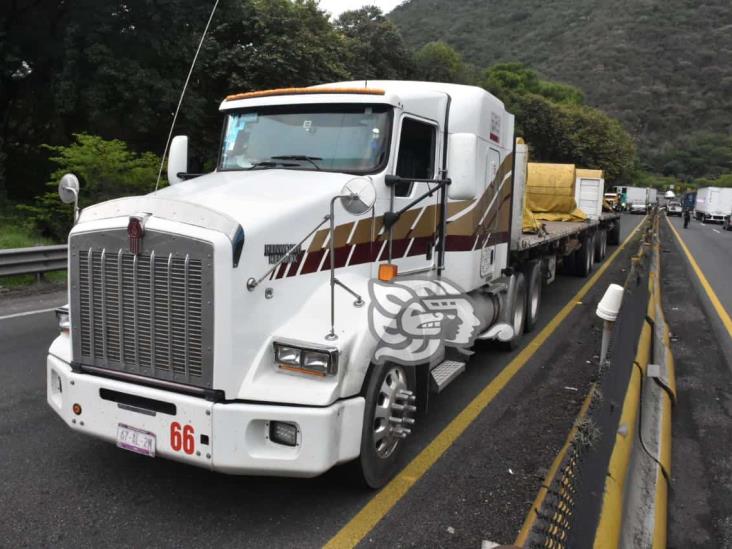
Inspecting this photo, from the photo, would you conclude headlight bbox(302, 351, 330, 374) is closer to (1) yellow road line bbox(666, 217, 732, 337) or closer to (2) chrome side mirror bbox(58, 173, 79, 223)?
(2) chrome side mirror bbox(58, 173, 79, 223)

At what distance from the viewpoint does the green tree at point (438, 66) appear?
4197 centimetres

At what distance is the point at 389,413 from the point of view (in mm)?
3934

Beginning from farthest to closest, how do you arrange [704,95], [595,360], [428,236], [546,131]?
[704,95]
[546,131]
[595,360]
[428,236]

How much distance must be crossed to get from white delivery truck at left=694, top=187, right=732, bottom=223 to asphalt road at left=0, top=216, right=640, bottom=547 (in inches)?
1861

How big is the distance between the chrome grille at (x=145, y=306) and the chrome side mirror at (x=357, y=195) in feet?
2.90

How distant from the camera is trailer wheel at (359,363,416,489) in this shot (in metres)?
3.73

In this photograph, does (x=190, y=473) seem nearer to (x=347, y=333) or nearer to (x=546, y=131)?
(x=347, y=333)

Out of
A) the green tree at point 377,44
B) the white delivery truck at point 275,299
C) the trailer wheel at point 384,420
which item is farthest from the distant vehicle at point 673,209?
the trailer wheel at point 384,420

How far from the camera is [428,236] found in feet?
17.1

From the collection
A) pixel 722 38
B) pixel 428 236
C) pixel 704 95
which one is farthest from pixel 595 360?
pixel 722 38

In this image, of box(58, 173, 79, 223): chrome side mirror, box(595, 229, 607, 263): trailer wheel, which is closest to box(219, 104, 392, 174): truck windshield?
box(58, 173, 79, 223): chrome side mirror

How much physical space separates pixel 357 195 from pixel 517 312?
476 cm

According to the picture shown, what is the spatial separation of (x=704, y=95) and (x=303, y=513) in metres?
137

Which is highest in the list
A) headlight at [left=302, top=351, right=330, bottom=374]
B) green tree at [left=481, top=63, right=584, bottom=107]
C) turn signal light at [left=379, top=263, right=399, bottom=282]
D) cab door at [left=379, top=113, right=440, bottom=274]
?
green tree at [left=481, top=63, right=584, bottom=107]
